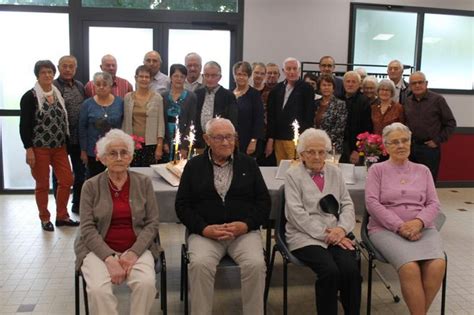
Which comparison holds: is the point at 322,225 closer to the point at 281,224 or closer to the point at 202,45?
the point at 281,224

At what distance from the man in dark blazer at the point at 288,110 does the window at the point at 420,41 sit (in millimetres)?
2125

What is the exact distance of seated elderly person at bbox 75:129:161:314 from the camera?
2.21 metres

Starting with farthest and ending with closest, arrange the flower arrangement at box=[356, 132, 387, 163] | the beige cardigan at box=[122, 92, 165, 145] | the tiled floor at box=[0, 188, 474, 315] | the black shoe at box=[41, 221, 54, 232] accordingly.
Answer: the black shoe at box=[41, 221, 54, 232]
the beige cardigan at box=[122, 92, 165, 145]
the flower arrangement at box=[356, 132, 387, 163]
the tiled floor at box=[0, 188, 474, 315]

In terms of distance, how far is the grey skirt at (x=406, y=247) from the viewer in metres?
2.47

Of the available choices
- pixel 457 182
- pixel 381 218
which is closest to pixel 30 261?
pixel 381 218

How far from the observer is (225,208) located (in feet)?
8.39

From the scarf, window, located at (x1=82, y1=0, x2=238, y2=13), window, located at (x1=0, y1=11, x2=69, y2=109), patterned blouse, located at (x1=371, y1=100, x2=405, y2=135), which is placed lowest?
patterned blouse, located at (x1=371, y1=100, x2=405, y2=135)

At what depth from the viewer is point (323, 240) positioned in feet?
8.25

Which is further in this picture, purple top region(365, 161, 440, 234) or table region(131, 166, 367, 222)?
table region(131, 166, 367, 222)

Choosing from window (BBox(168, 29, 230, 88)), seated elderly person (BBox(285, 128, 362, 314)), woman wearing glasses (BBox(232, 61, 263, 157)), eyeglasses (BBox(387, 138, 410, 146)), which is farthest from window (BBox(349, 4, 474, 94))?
seated elderly person (BBox(285, 128, 362, 314))

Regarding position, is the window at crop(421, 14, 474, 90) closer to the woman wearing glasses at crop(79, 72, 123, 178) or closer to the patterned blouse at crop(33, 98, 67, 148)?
the woman wearing glasses at crop(79, 72, 123, 178)

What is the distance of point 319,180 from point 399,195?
491 millimetres

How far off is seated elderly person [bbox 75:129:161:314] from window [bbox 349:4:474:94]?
4.26 m

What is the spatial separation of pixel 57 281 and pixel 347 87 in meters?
2.97
